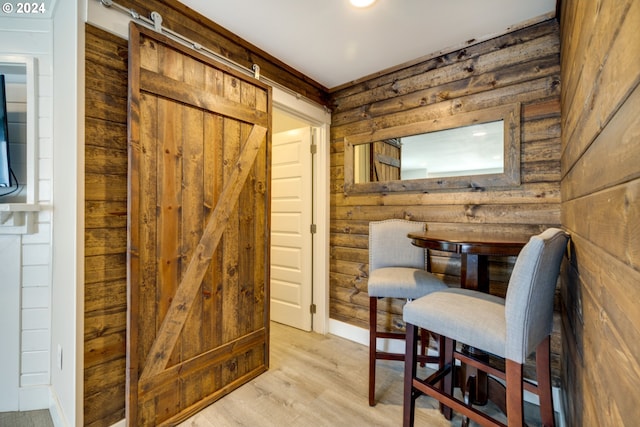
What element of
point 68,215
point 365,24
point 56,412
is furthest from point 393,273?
point 56,412

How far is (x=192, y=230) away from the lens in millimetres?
1713

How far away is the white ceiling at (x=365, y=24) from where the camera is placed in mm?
1668

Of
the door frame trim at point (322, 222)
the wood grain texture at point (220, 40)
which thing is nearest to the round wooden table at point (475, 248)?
the door frame trim at point (322, 222)

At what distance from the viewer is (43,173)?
1.76 metres

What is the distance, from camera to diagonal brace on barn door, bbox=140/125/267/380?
1.57m

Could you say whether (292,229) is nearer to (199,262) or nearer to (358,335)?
(358,335)

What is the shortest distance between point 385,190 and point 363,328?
1315 mm

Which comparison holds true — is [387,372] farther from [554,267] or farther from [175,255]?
[175,255]

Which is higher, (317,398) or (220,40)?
(220,40)

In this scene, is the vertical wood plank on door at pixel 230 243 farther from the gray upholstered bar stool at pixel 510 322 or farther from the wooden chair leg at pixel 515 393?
the wooden chair leg at pixel 515 393

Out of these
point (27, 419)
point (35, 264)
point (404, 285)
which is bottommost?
point (27, 419)

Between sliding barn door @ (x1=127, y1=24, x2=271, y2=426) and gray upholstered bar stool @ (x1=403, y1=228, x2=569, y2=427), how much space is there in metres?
1.19

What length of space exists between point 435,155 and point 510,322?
147 cm

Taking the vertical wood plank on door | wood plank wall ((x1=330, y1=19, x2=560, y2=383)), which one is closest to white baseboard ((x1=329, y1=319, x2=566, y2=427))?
wood plank wall ((x1=330, y1=19, x2=560, y2=383))
